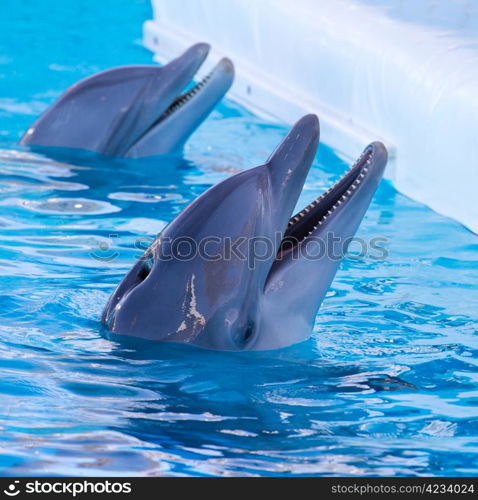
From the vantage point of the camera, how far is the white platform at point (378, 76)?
802cm

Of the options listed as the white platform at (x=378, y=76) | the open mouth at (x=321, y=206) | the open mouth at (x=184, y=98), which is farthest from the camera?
the open mouth at (x=184, y=98)

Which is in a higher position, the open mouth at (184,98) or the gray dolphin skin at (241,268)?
the open mouth at (184,98)

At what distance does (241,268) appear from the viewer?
15.6 ft

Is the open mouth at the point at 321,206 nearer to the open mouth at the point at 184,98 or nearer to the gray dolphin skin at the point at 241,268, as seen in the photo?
the gray dolphin skin at the point at 241,268

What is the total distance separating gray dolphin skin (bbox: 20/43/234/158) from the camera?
9.02 meters

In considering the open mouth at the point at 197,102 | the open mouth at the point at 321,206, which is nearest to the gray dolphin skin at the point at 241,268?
the open mouth at the point at 321,206

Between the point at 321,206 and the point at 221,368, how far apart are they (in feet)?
3.20

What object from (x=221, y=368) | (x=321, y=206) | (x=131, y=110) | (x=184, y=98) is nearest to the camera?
(x=221, y=368)

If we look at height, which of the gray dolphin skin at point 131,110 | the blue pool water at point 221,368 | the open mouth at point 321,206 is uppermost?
the gray dolphin skin at point 131,110

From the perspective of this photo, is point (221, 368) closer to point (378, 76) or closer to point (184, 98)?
point (184, 98)

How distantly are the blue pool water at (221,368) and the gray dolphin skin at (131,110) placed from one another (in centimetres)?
82

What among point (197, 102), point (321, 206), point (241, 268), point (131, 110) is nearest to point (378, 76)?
point (197, 102)

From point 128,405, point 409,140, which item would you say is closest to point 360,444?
point 128,405

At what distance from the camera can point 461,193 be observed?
25.7 feet
